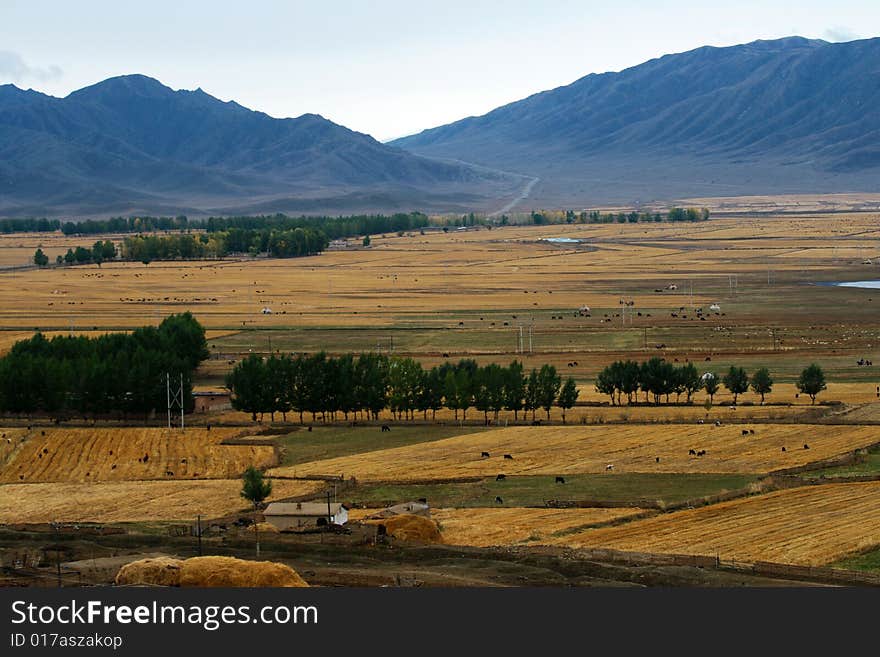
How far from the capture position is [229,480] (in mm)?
57281

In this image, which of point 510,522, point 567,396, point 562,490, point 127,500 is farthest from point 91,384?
point 510,522

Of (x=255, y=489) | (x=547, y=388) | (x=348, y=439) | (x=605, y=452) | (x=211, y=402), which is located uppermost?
(x=547, y=388)

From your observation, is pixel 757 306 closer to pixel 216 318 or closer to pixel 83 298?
pixel 216 318

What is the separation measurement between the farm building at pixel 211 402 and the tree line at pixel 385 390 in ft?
9.35

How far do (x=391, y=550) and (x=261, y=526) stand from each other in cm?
687

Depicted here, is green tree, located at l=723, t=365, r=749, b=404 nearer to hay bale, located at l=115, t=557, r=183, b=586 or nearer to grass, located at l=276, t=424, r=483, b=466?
grass, located at l=276, t=424, r=483, b=466

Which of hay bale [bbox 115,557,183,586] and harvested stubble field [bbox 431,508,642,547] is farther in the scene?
harvested stubble field [bbox 431,508,642,547]

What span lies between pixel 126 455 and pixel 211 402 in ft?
43.6

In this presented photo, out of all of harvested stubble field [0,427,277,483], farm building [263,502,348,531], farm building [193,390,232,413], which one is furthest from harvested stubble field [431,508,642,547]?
farm building [193,390,232,413]

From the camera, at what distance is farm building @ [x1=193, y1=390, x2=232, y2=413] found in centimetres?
7612

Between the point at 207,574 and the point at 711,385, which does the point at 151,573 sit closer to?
the point at 207,574

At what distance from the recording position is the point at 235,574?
34219 mm

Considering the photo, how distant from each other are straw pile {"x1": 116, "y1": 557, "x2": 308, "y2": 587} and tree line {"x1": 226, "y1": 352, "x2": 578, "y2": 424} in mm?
36848

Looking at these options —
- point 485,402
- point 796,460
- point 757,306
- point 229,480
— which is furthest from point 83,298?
point 796,460
